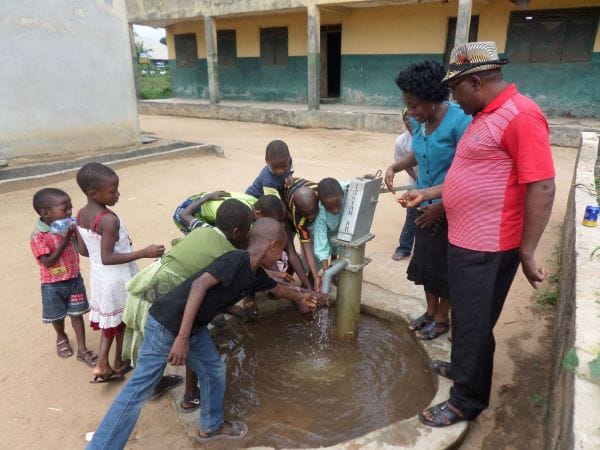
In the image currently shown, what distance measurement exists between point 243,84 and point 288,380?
13.1 m

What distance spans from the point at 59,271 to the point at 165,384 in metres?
0.84

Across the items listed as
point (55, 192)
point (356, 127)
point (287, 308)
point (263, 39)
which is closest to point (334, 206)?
point (287, 308)

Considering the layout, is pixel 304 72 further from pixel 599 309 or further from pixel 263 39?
pixel 599 309

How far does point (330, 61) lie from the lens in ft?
45.2

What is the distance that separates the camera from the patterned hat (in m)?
1.56

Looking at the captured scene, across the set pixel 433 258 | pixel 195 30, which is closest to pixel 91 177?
pixel 433 258

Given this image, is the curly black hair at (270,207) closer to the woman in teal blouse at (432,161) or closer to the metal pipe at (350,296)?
the metal pipe at (350,296)

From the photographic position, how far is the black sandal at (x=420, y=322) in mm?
2578

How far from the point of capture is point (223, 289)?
1.64 m

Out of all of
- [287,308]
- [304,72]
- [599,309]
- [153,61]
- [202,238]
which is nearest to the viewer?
[599,309]

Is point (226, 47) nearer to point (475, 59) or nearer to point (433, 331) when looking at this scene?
point (433, 331)

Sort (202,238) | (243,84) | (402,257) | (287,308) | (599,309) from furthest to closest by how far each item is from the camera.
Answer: (243,84) < (402,257) < (287,308) < (202,238) < (599,309)

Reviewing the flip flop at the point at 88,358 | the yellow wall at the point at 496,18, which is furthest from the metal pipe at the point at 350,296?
the yellow wall at the point at 496,18

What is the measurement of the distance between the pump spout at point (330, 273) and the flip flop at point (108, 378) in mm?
1180
